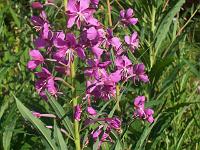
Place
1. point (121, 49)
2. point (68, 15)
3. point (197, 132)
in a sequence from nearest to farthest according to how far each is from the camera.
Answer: point (68, 15), point (121, 49), point (197, 132)

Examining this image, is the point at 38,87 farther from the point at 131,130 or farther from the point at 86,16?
the point at 131,130

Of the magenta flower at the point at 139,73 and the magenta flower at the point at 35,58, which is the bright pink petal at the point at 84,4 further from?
the magenta flower at the point at 139,73

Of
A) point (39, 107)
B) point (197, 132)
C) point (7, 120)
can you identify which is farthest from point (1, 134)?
point (197, 132)

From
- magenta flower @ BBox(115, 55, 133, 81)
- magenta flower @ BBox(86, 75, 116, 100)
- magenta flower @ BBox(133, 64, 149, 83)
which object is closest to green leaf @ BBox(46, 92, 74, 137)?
magenta flower @ BBox(86, 75, 116, 100)

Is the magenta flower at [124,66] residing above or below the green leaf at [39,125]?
above

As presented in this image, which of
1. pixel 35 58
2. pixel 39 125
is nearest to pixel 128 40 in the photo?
pixel 35 58

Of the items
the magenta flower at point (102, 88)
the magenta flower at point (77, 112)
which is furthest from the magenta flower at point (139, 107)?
the magenta flower at point (77, 112)

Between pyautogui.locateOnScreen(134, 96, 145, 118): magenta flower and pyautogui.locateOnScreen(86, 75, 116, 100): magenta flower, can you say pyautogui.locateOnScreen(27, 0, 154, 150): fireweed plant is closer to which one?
pyautogui.locateOnScreen(86, 75, 116, 100): magenta flower
